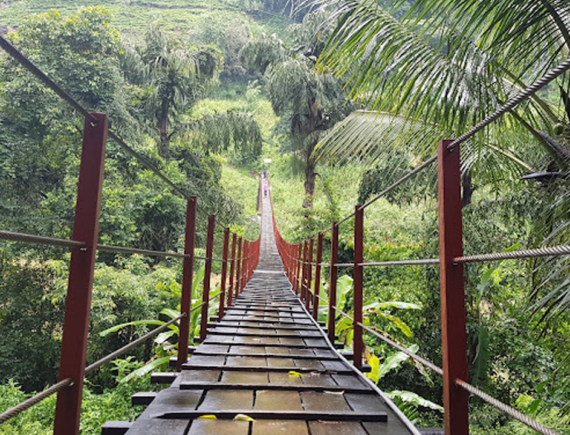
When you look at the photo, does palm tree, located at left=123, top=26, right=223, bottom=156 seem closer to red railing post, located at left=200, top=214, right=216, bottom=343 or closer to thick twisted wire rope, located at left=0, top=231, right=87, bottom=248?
red railing post, located at left=200, top=214, right=216, bottom=343

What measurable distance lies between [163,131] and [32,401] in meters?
11.3

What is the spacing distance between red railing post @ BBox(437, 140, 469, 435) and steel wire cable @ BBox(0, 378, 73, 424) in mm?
812

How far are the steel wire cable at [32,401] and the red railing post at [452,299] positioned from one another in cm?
81

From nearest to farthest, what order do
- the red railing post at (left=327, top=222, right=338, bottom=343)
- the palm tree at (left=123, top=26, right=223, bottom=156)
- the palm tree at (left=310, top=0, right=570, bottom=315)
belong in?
1. the palm tree at (left=310, top=0, right=570, bottom=315)
2. the red railing post at (left=327, top=222, right=338, bottom=343)
3. the palm tree at (left=123, top=26, right=223, bottom=156)

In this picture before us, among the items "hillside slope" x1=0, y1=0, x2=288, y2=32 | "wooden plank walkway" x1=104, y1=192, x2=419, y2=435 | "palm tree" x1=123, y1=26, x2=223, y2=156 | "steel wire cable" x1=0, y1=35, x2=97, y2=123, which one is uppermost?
"hillside slope" x1=0, y1=0, x2=288, y2=32

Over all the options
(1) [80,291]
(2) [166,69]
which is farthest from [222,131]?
(1) [80,291]

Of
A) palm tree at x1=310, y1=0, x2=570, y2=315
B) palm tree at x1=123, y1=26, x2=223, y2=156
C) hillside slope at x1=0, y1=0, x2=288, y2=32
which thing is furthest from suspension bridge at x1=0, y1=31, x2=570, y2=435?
hillside slope at x1=0, y1=0, x2=288, y2=32

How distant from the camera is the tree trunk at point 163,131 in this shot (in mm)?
11039

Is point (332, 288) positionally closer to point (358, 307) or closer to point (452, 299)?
point (358, 307)

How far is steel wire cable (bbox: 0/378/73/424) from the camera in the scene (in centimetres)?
57

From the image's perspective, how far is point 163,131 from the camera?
11.2 m

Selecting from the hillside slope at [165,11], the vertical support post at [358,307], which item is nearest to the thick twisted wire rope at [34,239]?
the vertical support post at [358,307]

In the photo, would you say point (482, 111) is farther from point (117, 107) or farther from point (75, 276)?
point (117, 107)

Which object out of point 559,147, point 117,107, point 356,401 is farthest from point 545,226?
point 117,107
